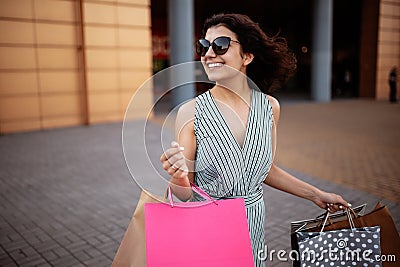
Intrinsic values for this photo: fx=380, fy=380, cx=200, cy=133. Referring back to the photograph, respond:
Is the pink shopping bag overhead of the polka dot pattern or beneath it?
overhead

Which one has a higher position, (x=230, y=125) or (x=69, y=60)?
(x=69, y=60)

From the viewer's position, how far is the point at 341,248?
181cm

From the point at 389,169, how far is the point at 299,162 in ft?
5.14

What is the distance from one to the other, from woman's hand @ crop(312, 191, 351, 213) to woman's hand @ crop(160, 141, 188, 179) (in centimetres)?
92

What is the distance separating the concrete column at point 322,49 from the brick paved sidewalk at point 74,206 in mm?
13938

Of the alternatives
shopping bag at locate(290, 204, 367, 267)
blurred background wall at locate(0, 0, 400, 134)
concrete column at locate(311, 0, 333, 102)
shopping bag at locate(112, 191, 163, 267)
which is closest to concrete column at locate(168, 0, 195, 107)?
blurred background wall at locate(0, 0, 400, 134)

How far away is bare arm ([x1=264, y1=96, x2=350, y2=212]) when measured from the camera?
1.99 metres

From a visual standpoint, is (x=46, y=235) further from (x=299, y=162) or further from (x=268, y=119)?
(x=299, y=162)

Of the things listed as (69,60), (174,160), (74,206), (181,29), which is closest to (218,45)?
(174,160)

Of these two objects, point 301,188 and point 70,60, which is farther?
point 70,60

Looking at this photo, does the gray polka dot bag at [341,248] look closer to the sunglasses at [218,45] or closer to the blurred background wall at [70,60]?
the sunglasses at [218,45]

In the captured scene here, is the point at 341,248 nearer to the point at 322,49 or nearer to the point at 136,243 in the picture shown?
the point at 136,243

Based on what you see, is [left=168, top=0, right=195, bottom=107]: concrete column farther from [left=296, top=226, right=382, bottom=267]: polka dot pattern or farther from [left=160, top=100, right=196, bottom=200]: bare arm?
[left=296, top=226, right=382, bottom=267]: polka dot pattern

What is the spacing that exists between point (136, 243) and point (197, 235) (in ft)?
0.89
